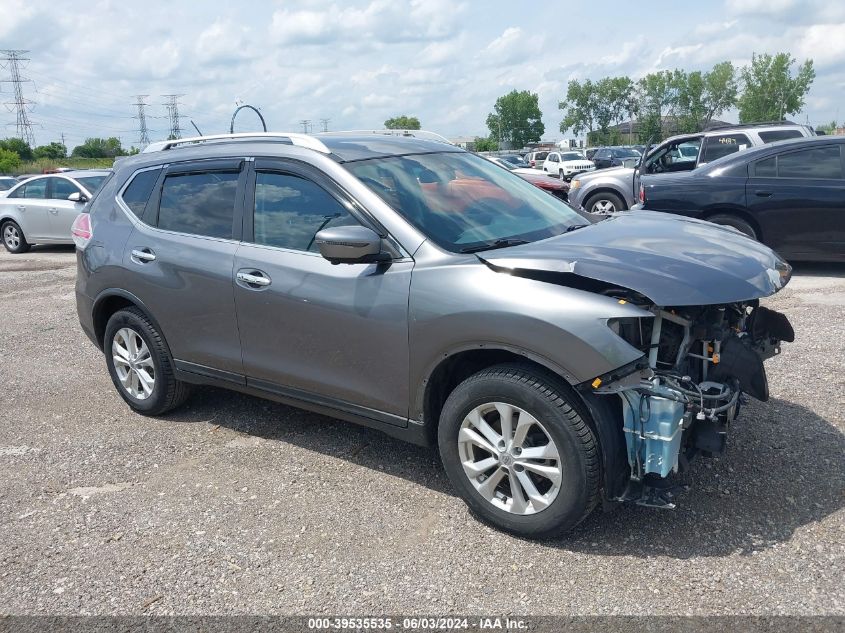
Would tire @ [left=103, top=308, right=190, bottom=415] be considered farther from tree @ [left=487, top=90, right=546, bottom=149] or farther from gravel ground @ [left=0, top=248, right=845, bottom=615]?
tree @ [left=487, top=90, right=546, bottom=149]

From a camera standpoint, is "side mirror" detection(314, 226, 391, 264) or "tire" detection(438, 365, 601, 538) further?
"side mirror" detection(314, 226, 391, 264)

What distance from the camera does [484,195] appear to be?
4.36 metres

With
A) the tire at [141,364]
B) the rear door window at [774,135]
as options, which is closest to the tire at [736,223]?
the rear door window at [774,135]

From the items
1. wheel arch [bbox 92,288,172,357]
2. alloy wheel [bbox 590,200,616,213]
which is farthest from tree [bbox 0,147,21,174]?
wheel arch [bbox 92,288,172,357]

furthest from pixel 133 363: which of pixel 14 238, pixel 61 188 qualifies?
Result: pixel 14 238

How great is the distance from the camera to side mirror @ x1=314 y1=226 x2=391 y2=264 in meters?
3.60

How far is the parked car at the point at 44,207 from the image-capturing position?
1462cm

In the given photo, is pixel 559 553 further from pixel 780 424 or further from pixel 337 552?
pixel 780 424

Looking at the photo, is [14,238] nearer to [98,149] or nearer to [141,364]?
[141,364]

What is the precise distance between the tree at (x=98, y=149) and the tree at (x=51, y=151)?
381 centimetres

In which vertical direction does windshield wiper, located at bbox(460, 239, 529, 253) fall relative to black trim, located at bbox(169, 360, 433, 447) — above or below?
above

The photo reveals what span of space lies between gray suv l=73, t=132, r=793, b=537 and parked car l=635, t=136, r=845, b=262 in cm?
475

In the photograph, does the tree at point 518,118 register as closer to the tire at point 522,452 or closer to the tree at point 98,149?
the tree at point 98,149

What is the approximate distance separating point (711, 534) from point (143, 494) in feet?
9.70
